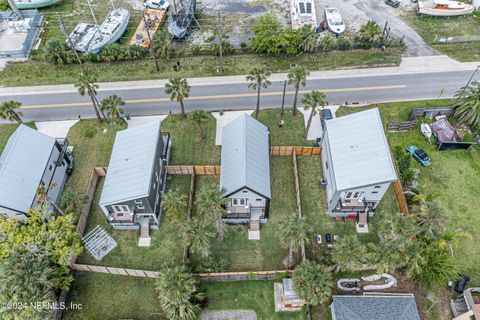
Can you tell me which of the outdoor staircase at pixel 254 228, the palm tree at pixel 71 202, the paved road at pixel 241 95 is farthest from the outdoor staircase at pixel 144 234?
the paved road at pixel 241 95

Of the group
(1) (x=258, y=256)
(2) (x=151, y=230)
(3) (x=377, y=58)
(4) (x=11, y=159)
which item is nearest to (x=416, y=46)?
(3) (x=377, y=58)

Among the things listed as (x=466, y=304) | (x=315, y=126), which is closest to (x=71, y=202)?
(x=315, y=126)

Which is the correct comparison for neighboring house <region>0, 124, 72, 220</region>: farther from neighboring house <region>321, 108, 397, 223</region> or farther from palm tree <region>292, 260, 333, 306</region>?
neighboring house <region>321, 108, 397, 223</region>

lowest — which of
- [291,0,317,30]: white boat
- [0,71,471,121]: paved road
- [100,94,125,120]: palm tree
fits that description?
[100,94,125,120]: palm tree

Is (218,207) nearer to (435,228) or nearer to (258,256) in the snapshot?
(258,256)

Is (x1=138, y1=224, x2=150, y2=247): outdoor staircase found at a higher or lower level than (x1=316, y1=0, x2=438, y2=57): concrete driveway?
lower

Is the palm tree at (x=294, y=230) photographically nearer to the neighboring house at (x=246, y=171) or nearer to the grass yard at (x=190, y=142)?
the neighboring house at (x=246, y=171)

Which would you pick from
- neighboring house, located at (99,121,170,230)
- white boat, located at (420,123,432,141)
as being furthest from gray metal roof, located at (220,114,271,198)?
white boat, located at (420,123,432,141)
